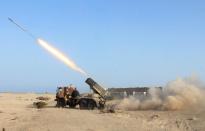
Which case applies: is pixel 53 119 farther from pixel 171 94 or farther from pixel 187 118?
pixel 171 94

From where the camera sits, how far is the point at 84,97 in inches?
1681

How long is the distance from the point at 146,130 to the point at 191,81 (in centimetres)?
1812

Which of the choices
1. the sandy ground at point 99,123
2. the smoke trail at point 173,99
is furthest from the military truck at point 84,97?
the sandy ground at point 99,123

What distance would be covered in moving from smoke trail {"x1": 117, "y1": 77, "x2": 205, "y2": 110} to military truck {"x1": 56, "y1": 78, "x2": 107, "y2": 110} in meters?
2.51

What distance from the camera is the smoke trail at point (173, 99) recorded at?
4162 centimetres

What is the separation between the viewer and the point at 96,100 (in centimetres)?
4209

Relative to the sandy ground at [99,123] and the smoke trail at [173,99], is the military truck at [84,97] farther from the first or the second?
the sandy ground at [99,123]

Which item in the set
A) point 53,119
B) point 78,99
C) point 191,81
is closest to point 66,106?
point 78,99

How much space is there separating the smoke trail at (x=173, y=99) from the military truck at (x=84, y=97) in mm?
2515

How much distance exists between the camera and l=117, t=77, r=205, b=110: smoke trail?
137 feet

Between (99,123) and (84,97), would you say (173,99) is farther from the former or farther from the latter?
(99,123)

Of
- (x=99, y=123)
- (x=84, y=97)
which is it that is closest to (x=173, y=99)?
(x=84, y=97)

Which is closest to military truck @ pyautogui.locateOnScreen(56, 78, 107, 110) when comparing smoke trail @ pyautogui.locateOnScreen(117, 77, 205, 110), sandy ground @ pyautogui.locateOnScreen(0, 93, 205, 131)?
smoke trail @ pyautogui.locateOnScreen(117, 77, 205, 110)

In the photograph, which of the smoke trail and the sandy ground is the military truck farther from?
the sandy ground
